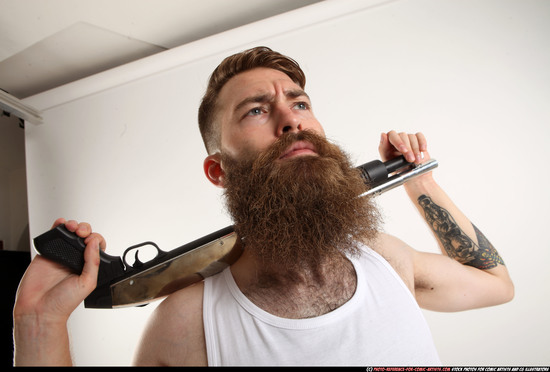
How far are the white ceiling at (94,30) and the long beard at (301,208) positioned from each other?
84cm

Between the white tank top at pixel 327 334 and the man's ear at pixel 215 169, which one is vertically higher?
the man's ear at pixel 215 169

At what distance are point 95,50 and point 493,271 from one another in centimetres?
178

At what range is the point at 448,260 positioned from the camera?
0.91m

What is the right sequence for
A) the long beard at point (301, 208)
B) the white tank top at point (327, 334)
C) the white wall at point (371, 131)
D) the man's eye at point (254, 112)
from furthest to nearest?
the white wall at point (371, 131) < the man's eye at point (254, 112) < the long beard at point (301, 208) < the white tank top at point (327, 334)

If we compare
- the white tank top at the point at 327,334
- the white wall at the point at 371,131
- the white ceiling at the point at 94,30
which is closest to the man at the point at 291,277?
the white tank top at the point at 327,334

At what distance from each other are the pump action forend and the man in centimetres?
3

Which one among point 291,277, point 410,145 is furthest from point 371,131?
point 291,277

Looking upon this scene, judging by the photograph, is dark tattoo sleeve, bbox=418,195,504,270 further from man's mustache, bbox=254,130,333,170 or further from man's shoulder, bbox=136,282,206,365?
man's shoulder, bbox=136,282,206,365

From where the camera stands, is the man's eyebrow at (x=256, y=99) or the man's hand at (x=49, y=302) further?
the man's eyebrow at (x=256, y=99)

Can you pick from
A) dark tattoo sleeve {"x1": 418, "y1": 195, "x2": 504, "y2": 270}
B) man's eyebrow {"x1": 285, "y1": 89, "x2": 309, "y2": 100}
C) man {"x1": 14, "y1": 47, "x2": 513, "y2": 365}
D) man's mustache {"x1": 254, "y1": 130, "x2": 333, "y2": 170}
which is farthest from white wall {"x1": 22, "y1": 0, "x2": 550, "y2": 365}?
man's mustache {"x1": 254, "y1": 130, "x2": 333, "y2": 170}

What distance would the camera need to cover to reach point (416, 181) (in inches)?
39.6

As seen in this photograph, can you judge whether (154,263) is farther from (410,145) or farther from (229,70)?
(410,145)

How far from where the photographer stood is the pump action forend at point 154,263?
69 centimetres

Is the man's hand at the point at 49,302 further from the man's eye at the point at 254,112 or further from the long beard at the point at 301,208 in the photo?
the man's eye at the point at 254,112
